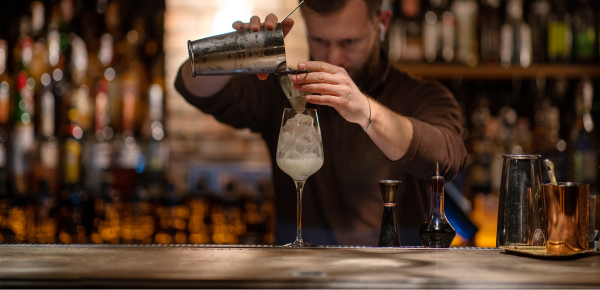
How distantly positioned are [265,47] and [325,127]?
0.73m

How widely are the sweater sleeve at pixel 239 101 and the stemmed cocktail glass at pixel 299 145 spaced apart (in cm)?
56

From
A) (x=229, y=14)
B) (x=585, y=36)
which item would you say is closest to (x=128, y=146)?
(x=229, y=14)

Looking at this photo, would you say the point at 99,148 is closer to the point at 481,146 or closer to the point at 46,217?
the point at 46,217

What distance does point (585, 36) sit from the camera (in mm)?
2742

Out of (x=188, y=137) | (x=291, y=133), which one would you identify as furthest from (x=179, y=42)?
(x=291, y=133)

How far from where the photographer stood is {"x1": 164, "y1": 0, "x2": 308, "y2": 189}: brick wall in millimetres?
2678

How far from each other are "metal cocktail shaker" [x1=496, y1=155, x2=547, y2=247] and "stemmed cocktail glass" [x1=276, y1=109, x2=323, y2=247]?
1.25 ft

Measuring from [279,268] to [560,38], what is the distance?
2431 mm

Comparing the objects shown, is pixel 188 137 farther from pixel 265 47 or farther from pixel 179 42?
pixel 265 47

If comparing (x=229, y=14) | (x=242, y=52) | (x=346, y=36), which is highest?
(x=229, y=14)

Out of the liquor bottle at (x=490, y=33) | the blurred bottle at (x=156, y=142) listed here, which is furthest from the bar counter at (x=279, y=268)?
the liquor bottle at (x=490, y=33)

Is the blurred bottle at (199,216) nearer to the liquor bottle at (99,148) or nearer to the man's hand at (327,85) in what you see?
the liquor bottle at (99,148)

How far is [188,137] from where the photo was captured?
2.71 meters

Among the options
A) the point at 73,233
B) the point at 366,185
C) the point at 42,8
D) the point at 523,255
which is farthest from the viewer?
the point at 42,8
